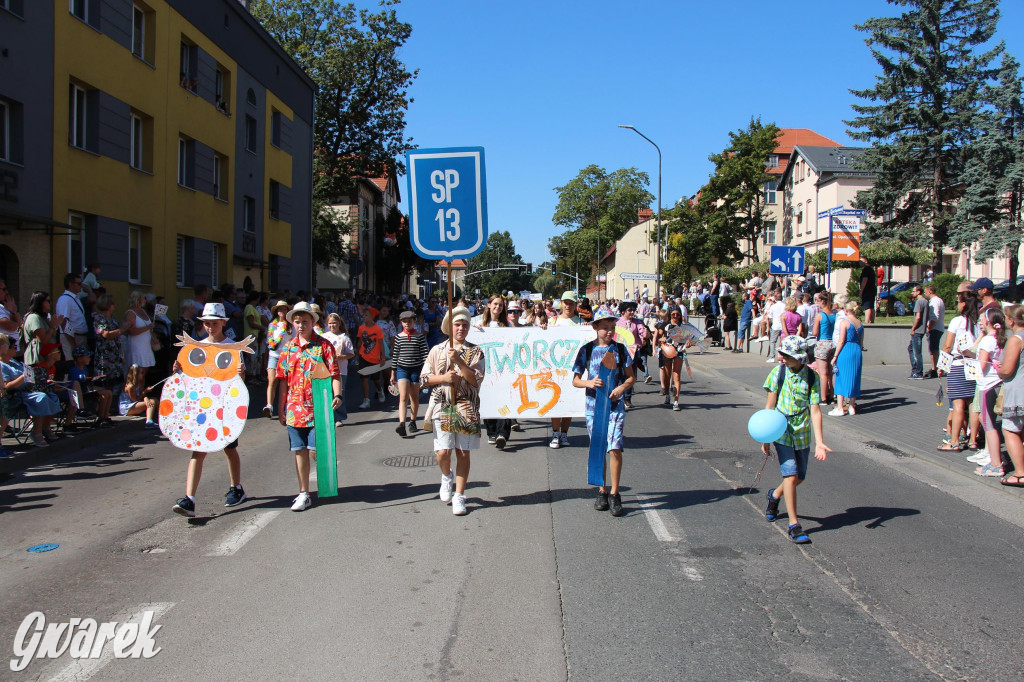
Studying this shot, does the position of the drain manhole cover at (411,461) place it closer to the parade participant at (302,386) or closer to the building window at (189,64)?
the parade participant at (302,386)

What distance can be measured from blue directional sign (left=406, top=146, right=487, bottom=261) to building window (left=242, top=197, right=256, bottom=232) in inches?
888

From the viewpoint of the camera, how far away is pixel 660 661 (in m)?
3.94

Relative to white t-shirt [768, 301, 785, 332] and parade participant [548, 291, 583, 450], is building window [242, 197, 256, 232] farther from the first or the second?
parade participant [548, 291, 583, 450]

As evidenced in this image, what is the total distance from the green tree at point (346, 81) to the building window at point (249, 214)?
390 inches

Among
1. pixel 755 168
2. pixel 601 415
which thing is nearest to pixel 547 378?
pixel 601 415

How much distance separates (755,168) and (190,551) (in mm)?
55245

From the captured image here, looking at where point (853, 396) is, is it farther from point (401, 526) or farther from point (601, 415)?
point (401, 526)

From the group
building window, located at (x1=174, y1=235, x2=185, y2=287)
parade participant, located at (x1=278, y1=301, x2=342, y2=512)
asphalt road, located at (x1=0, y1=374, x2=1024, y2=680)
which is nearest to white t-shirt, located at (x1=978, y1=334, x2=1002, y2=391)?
asphalt road, located at (x1=0, y1=374, x2=1024, y2=680)

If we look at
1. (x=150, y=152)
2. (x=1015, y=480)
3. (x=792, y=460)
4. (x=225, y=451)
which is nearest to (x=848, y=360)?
(x=1015, y=480)

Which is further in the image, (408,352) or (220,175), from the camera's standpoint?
(220,175)

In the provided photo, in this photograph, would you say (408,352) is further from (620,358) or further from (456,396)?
(620,358)

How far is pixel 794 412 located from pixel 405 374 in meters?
6.58

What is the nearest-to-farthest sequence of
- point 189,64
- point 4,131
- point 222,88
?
point 4,131 < point 189,64 < point 222,88

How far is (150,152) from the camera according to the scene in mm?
20469
